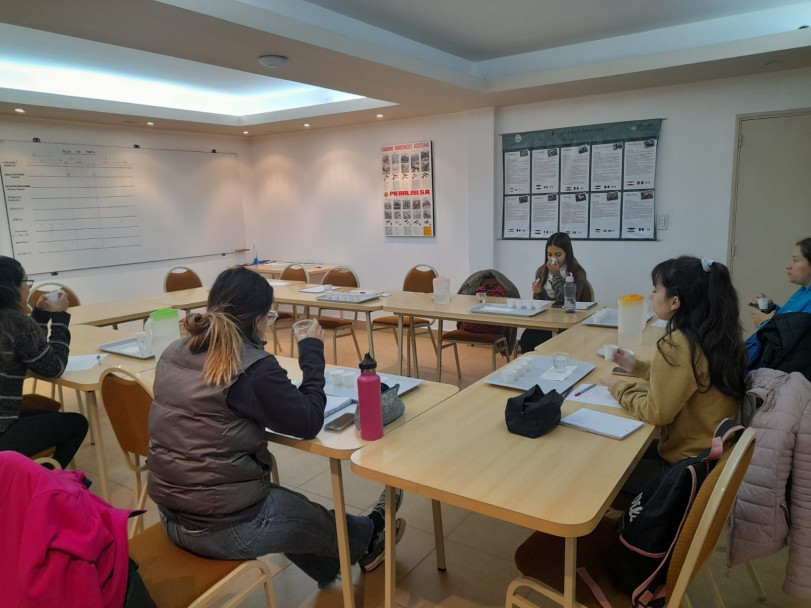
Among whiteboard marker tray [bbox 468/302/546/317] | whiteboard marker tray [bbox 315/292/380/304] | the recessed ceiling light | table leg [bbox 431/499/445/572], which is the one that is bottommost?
table leg [bbox 431/499/445/572]

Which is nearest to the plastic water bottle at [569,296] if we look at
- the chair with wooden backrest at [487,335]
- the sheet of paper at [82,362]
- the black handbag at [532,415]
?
the chair with wooden backrest at [487,335]

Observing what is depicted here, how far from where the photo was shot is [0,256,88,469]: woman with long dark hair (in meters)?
2.10

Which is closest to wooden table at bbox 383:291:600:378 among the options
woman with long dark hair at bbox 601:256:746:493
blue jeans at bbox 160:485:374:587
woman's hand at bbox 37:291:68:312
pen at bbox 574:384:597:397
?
pen at bbox 574:384:597:397

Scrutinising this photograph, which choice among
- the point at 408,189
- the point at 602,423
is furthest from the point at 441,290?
the point at 408,189

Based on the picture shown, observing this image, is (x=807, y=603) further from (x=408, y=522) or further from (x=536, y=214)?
(x=536, y=214)

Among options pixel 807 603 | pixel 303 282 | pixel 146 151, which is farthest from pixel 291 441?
pixel 146 151

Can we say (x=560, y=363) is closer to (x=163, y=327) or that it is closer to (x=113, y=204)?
(x=163, y=327)

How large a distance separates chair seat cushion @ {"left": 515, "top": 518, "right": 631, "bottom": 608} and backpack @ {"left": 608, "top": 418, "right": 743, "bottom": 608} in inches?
1.8

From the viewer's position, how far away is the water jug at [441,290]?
12.3 feet

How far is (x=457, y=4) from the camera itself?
131 inches

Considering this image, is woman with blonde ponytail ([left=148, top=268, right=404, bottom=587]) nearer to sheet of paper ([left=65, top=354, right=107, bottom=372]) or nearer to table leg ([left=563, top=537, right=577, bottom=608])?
table leg ([left=563, top=537, right=577, bottom=608])

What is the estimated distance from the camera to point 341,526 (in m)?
1.64

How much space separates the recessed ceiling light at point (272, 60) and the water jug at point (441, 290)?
1692mm

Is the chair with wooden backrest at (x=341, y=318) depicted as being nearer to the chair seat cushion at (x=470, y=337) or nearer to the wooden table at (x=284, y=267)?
the chair seat cushion at (x=470, y=337)
